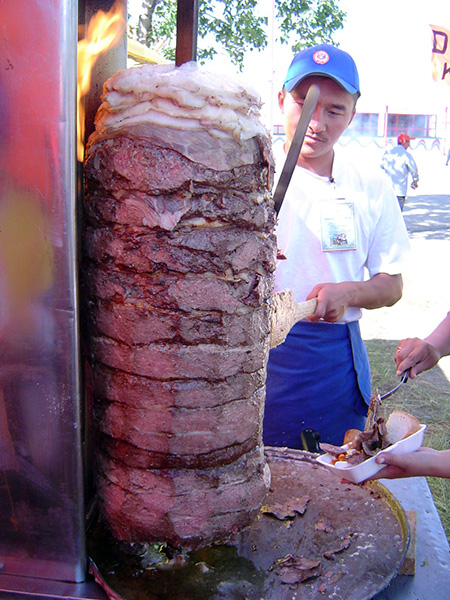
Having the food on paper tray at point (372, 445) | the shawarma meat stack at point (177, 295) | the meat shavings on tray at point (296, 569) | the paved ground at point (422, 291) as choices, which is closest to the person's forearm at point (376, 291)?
the food on paper tray at point (372, 445)

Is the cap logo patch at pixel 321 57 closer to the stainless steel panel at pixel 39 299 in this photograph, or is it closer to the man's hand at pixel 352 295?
the man's hand at pixel 352 295

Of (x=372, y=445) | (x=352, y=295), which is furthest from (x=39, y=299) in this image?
(x=352, y=295)

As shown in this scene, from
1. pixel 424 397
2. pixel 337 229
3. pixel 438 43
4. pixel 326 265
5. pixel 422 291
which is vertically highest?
pixel 438 43

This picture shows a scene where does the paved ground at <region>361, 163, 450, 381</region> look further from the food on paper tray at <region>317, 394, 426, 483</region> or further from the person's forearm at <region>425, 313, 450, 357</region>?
the food on paper tray at <region>317, 394, 426, 483</region>

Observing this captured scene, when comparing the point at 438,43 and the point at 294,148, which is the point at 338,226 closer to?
the point at 294,148

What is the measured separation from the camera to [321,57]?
202 centimetres

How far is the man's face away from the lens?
208cm

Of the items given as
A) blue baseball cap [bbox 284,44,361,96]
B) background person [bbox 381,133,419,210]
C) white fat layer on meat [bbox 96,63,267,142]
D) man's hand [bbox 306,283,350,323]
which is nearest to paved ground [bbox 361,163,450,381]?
background person [bbox 381,133,419,210]

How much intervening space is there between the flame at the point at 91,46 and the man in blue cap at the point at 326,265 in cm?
99

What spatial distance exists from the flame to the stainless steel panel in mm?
248

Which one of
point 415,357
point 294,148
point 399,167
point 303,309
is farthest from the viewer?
point 399,167

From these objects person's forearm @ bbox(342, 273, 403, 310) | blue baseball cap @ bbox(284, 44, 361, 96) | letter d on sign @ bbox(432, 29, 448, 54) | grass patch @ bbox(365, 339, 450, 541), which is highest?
letter d on sign @ bbox(432, 29, 448, 54)

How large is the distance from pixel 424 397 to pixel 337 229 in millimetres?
3251

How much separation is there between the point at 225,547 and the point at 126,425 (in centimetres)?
37
